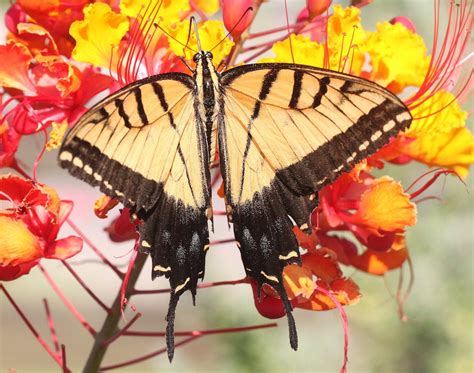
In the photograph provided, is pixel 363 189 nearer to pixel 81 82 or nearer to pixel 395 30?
pixel 395 30

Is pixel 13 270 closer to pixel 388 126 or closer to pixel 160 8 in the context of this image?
pixel 160 8

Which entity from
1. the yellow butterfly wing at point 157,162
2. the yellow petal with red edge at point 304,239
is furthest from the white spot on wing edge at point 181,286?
the yellow petal with red edge at point 304,239

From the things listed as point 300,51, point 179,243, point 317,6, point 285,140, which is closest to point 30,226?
point 179,243

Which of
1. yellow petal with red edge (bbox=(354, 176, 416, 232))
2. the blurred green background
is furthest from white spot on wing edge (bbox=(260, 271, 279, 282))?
the blurred green background

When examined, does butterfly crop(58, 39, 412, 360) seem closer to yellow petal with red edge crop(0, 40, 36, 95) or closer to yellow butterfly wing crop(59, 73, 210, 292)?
yellow butterfly wing crop(59, 73, 210, 292)

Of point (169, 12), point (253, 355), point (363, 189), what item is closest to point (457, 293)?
point (253, 355)

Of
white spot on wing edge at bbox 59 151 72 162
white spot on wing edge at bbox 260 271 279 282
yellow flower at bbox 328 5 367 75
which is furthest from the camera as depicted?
yellow flower at bbox 328 5 367 75

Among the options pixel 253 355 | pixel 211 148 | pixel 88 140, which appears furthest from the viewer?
pixel 253 355
